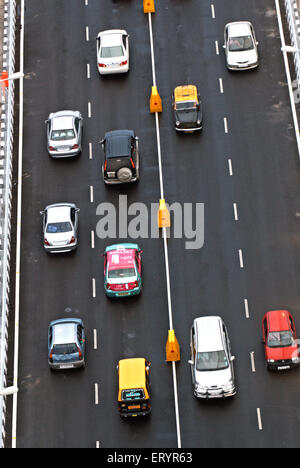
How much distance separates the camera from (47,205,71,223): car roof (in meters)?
77.2

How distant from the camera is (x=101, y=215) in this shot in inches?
3125

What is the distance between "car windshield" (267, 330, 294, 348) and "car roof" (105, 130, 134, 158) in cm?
1509

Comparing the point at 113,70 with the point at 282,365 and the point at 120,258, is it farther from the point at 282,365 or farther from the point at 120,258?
the point at 282,365

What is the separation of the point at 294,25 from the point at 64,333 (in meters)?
27.5

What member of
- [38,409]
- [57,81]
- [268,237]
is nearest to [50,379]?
[38,409]

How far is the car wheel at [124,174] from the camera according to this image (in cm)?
7912

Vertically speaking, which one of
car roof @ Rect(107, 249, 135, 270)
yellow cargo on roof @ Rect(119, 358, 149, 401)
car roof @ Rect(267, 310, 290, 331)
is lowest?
yellow cargo on roof @ Rect(119, 358, 149, 401)

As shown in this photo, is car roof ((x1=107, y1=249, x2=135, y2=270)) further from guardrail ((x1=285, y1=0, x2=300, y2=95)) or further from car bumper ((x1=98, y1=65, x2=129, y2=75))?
guardrail ((x1=285, y1=0, x2=300, y2=95))

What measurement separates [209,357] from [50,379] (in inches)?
365

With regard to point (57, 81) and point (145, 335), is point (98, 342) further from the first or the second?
point (57, 81)

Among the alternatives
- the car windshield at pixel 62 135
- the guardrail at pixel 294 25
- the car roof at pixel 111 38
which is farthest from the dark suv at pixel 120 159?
the guardrail at pixel 294 25

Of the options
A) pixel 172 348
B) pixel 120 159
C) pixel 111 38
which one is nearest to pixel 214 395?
pixel 172 348

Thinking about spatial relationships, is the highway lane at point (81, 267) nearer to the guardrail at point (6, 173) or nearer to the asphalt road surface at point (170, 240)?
the asphalt road surface at point (170, 240)

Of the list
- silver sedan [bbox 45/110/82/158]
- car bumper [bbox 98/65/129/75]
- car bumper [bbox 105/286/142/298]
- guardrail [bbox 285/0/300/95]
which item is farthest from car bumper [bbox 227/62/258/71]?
car bumper [bbox 105/286/142/298]
